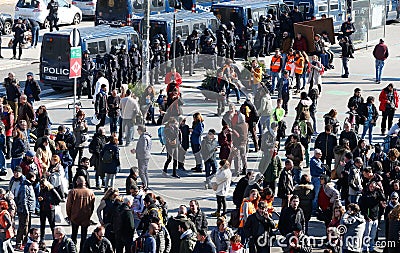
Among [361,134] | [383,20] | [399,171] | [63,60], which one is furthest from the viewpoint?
[383,20]

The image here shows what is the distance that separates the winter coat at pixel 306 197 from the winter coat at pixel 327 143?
13.1 feet

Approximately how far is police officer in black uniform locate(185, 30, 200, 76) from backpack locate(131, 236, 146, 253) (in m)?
17.0

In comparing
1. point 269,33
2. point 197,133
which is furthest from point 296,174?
point 269,33

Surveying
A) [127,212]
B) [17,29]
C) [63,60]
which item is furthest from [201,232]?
[17,29]

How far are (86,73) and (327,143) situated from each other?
9752 mm

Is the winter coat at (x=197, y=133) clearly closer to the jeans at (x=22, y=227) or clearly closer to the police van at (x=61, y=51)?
the jeans at (x=22, y=227)

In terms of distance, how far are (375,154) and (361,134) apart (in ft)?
20.0

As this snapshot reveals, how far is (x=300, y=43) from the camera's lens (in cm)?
3350

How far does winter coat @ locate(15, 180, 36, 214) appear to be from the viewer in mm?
18027

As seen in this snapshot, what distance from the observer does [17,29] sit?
116 feet

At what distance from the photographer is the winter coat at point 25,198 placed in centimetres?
1803

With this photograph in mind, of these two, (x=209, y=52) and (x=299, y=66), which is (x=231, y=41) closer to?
(x=209, y=52)

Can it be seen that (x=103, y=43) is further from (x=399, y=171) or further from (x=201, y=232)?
(x=201, y=232)

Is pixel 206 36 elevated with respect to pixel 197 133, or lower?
elevated
